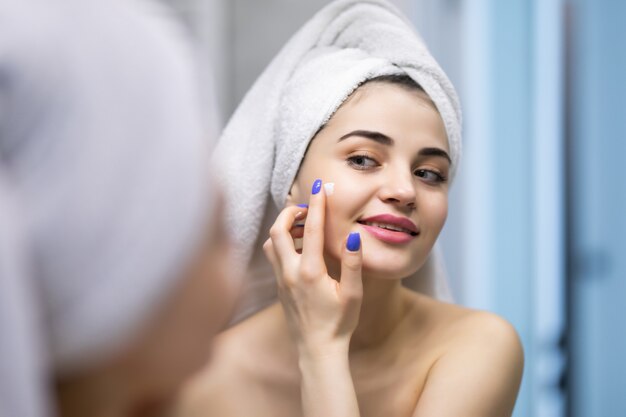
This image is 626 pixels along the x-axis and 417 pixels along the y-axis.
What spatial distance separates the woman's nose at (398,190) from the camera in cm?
73

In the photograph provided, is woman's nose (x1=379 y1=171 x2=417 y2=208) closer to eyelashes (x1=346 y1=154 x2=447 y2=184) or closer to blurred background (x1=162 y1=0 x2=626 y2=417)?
eyelashes (x1=346 y1=154 x2=447 y2=184)

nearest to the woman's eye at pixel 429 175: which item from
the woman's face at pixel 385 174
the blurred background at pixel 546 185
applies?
the woman's face at pixel 385 174

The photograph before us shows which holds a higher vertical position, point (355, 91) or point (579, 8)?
point (579, 8)

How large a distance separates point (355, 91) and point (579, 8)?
0.43 meters

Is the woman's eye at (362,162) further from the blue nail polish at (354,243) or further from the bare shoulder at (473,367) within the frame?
the bare shoulder at (473,367)

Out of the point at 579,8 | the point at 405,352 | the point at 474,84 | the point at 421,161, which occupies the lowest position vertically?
the point at 405,352

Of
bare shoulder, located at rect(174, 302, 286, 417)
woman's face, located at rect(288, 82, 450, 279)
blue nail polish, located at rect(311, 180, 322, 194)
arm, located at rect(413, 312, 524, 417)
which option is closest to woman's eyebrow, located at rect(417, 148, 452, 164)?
woman's face, located at rect(288, 82, 450, 279)

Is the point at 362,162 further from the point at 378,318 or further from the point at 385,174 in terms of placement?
the point at 378,318

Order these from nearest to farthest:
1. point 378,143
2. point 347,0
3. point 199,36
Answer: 1. point 378,143
2. point 347,0
3. point 199,36

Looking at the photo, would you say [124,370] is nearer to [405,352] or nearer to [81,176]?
[81,176]

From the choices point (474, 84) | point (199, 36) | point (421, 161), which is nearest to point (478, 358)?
point (421, 161)

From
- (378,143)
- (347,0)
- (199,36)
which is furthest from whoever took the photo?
(199,36)

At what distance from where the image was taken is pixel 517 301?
3.41 feet

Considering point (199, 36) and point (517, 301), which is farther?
point (199, 36)
